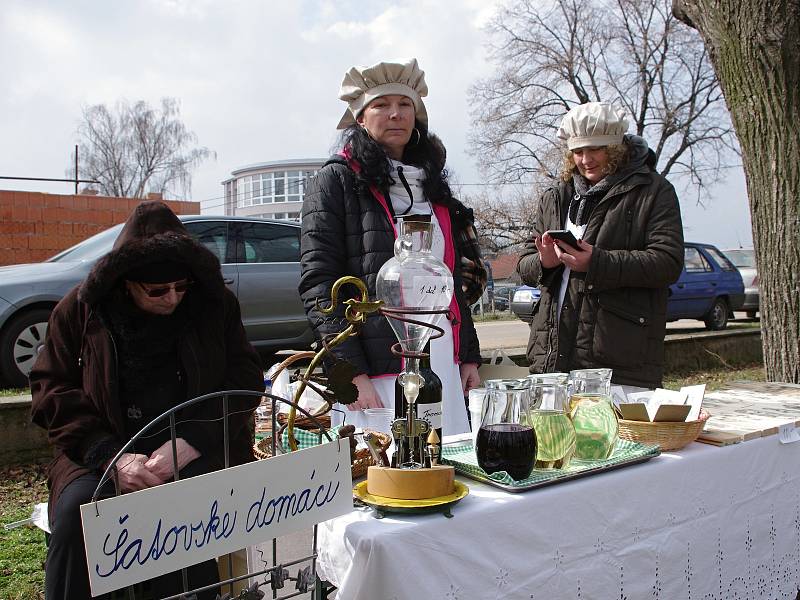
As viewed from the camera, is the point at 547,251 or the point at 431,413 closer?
the point at 431,413

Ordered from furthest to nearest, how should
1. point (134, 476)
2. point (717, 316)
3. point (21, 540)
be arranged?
point (717, 316) < point (21, 540) < point (134, 476)

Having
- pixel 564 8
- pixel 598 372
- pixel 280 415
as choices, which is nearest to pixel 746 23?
pixel 598 372

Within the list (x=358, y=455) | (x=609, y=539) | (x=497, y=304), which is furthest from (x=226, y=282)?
(x=497, y=304)

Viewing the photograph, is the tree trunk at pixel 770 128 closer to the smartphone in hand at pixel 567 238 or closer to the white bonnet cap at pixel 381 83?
the smartphone in hand at pixel 567 238

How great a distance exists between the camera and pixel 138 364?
1843mm

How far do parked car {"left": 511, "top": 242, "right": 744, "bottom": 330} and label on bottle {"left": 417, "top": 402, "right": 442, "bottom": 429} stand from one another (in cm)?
887

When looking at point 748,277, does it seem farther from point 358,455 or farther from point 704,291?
point 358,455

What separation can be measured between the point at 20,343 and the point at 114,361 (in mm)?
3576

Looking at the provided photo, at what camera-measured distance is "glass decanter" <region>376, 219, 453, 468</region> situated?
1.30m

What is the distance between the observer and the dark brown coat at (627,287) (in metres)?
2.37

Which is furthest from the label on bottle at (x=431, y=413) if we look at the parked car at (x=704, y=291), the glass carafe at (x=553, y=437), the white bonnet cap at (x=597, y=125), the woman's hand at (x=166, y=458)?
the parked car at (x=704, y=291)

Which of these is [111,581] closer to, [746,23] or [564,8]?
[746,23]

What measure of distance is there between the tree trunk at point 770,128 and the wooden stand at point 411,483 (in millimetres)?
2904

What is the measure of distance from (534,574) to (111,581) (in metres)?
0.75
